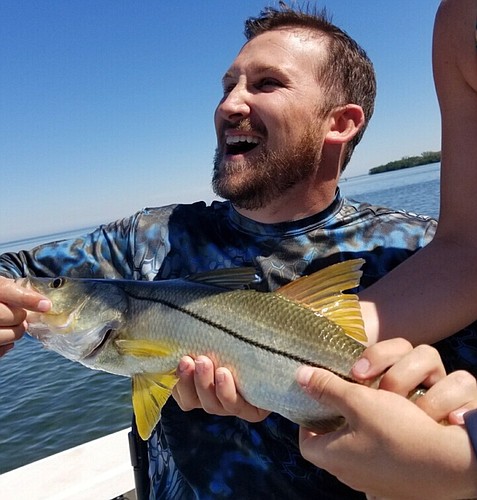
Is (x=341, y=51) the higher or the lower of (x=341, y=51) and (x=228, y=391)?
the higher

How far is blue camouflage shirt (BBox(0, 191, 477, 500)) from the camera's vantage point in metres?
2.05

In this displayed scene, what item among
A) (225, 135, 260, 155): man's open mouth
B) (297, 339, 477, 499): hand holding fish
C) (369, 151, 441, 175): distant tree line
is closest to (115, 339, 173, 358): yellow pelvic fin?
(297, 339, 477, 499): hand holding fish

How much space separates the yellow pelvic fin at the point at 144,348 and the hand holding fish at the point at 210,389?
0.10 m

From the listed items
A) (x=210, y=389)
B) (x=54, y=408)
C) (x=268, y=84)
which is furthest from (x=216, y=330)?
(x=54, y=408)

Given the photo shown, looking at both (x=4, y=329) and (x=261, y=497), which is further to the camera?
(x=261, y=497)

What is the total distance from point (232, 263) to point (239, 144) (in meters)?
0.68

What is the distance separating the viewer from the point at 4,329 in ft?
5.46

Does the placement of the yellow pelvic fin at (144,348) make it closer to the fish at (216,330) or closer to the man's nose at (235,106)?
the fish at (216,330)

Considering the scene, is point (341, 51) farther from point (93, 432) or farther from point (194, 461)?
point (93, 432)

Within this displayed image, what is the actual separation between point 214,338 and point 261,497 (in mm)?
805

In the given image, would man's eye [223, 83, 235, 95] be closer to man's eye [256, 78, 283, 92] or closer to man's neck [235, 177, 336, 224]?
man's eye [256, 78, 283, 92]

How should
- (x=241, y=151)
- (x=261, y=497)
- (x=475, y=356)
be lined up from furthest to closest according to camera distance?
(x=241, y=151), (x=475, y=356), (x=261, y=497)

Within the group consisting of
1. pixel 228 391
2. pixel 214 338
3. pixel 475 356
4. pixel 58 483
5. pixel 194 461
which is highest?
pixel 214 338

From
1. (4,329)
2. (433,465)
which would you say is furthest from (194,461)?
(433,465)
